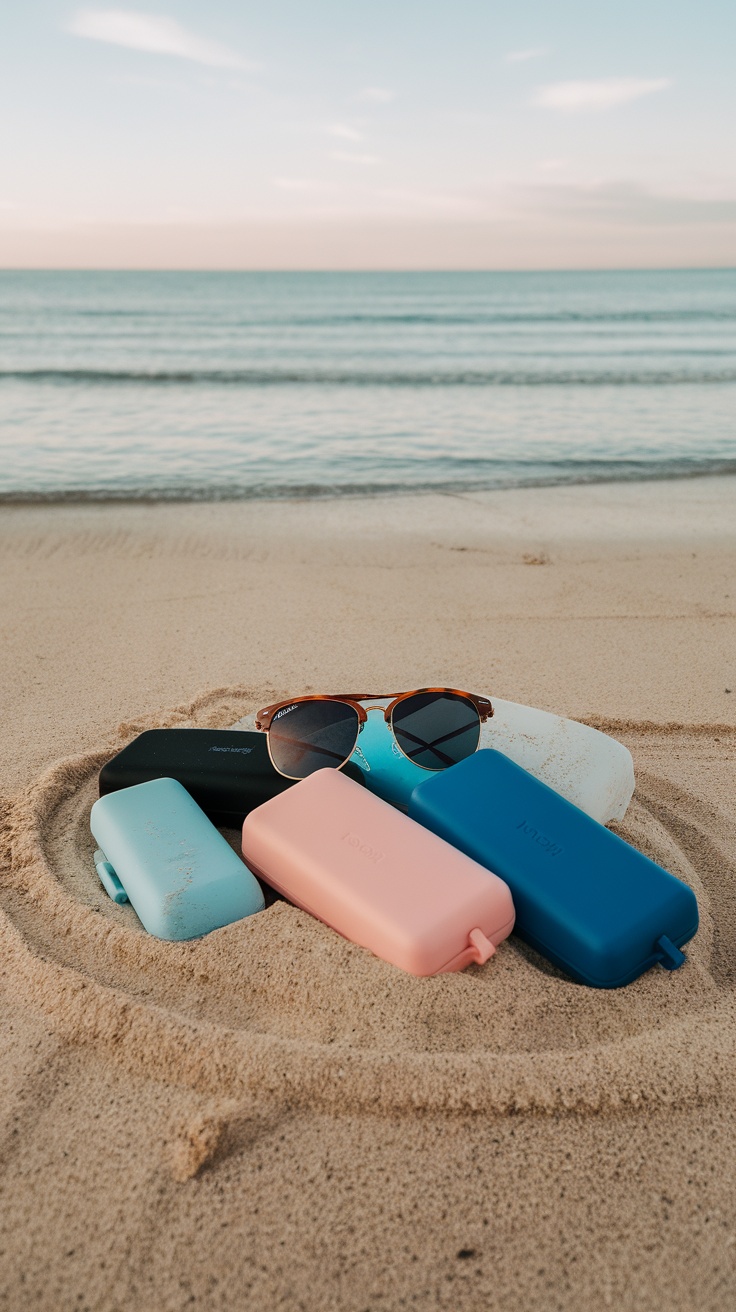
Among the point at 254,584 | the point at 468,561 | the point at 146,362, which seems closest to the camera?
the point at 254,584

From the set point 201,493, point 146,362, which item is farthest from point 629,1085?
point 146,362

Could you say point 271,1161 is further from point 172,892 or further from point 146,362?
point 146,362

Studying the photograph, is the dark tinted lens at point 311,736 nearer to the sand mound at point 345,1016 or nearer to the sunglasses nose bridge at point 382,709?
the sunglasses nose bridge at point 382,709

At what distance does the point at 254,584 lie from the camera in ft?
15.4

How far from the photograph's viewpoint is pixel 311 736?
2.29m

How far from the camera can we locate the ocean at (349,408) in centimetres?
805

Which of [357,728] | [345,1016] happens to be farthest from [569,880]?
[357,728]

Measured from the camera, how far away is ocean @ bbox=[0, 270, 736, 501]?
805 cm

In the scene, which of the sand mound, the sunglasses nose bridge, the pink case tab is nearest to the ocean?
the sunglasses nose bridge

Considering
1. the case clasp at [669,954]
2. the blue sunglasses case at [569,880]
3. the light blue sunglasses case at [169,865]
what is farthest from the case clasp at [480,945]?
the light blue sunglasses case at [169,865]

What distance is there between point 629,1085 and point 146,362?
1810 centimetres

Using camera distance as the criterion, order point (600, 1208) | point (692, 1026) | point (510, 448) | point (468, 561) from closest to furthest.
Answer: point (600, 1208), point (692, 1026), point (468, 561), point (510, 448)

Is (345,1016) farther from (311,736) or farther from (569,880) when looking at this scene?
(311,736)

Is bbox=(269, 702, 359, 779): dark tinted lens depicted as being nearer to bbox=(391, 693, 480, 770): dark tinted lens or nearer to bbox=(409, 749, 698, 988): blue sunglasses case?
bbox=(391, 693, 480, 770): dark tinted lens
